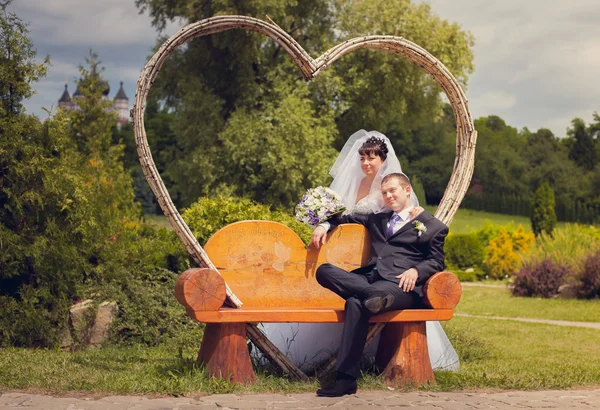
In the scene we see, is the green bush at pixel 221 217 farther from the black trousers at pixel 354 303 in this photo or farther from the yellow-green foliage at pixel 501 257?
the yellow-green foliage at pixel 501 257

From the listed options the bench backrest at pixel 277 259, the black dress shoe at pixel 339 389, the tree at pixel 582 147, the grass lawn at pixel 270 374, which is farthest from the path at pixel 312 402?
the tree at pixel 582 147

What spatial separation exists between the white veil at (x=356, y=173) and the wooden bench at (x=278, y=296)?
29cm

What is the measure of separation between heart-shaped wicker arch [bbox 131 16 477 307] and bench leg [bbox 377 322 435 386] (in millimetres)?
1075

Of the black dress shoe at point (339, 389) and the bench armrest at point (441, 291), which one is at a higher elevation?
the bench armrest at point (441, 291)

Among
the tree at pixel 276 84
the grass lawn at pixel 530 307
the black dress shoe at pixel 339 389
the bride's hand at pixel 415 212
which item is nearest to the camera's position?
the black dress shoe at pixel 339 389

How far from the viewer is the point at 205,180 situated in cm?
2483

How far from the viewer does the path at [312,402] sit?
4.46 meters

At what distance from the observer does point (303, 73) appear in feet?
19.3

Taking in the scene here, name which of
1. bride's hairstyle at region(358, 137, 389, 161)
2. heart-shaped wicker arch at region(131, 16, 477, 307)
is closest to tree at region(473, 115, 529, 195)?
heart-shaped wicker arch at region(131, 16, 477, 307)

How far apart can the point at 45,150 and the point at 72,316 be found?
1.70m

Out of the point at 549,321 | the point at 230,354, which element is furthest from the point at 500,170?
the point at 230,354

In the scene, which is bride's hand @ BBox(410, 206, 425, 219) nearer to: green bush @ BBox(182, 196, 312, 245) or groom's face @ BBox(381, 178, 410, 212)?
groom's face @ BBox(381, 178, 410, 212)

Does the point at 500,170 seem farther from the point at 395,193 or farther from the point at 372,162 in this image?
the point at 395,193

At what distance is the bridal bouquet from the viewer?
573cm
